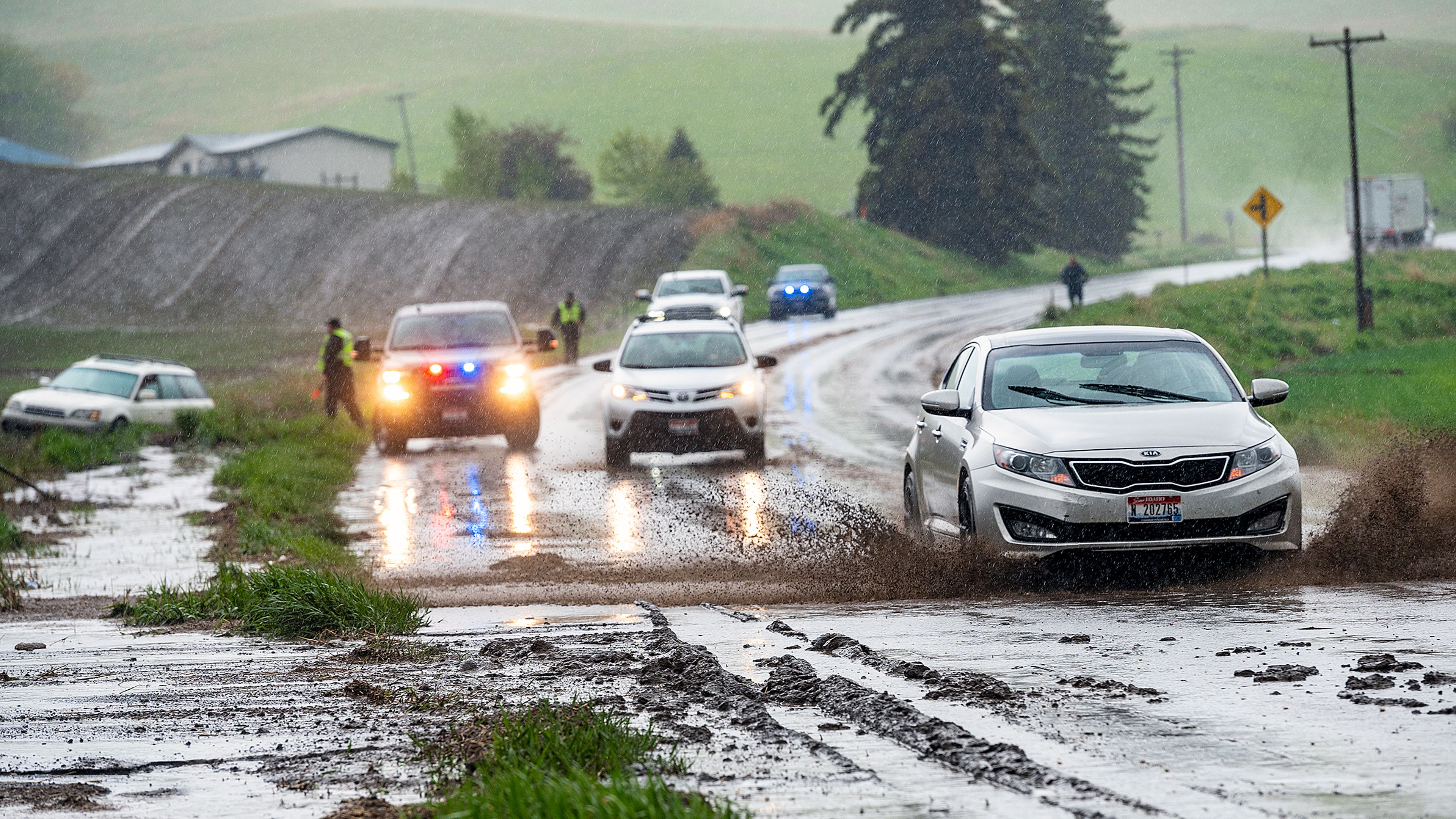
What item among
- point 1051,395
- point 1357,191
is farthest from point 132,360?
point 1357,191

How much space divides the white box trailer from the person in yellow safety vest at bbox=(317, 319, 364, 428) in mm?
56562

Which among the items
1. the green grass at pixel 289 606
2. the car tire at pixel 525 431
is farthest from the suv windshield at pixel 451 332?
the green grass at pixel 289 606

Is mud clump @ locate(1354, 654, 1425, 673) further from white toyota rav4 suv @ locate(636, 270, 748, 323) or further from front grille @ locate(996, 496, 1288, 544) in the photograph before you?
white toyota rav4 suv @ locate(636, 270, 748, 323)

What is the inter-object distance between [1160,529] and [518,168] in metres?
100.0

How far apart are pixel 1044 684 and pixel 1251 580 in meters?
3.53

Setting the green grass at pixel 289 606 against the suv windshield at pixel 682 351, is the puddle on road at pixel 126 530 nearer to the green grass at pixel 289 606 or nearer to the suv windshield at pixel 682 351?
the green grass at pixel 289 606

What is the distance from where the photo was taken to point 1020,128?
7112 cm

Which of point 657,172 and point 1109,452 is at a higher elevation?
point 657,172

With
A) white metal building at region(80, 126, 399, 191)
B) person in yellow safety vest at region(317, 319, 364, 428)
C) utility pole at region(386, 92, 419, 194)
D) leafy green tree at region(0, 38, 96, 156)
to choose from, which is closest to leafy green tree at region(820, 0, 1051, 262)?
utility pole at region(386, 92, 419, 194)

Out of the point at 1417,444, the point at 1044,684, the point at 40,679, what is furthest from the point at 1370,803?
the point at 1417,444

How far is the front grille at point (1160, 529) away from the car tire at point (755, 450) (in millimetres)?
9358

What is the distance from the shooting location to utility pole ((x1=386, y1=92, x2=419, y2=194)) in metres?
110

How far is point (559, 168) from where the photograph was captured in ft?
350

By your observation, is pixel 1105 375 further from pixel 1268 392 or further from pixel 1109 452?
pixel 1109 452
